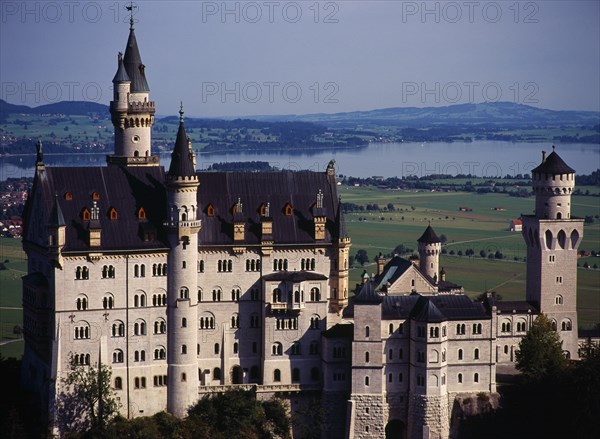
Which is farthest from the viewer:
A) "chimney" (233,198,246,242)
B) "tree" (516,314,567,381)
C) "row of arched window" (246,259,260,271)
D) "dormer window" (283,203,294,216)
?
"tree" (516,314,567,381)

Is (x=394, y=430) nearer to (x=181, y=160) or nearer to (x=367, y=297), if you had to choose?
(x=367, y=297)

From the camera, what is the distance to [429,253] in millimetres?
130500

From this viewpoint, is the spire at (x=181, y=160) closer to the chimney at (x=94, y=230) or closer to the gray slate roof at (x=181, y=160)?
the gray slate roof at (x=181, y=160)

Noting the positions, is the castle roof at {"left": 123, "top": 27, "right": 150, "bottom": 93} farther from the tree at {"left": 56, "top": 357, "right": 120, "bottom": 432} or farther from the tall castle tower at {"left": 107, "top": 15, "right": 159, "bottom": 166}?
the tree at {"left": 56, "top": 357, "right": 120, "bottom": 432}

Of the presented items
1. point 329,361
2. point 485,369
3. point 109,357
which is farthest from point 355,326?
point 109,357

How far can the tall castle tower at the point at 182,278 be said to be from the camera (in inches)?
4227

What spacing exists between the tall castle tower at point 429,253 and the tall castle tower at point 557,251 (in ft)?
37.9

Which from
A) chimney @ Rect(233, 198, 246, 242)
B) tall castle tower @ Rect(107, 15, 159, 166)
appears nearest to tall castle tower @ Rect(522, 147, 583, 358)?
chimney @ Rect(233, 198, 246, 242)

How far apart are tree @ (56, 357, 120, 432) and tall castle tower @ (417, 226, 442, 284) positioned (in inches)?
1440

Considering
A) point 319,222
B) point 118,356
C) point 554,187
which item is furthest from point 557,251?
point 118,356

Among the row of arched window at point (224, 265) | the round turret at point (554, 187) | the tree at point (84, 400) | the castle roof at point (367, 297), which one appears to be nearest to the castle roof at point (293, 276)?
the row of arched window at point (224, 265)

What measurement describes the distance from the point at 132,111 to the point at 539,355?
1562 inches

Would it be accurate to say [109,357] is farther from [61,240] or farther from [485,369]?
[485,369]

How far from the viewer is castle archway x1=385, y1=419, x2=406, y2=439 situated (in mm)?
111944
